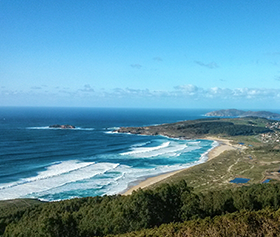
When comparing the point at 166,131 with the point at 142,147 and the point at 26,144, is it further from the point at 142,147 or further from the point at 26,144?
the point at 26,144

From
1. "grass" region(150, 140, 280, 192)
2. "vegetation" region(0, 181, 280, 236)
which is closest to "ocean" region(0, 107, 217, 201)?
"grass" region(150, 140, 280, 192)

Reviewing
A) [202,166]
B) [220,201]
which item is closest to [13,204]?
[220,201]

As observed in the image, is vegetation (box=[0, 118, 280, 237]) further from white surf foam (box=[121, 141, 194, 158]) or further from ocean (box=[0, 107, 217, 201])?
white surf foam (box=[121, 141, 194, 158])

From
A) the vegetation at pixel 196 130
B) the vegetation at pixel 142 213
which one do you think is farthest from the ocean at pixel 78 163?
the vegetation at pixel 196 130

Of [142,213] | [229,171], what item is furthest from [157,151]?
[142,213]

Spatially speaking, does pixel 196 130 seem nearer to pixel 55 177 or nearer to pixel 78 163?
pixel 78 163

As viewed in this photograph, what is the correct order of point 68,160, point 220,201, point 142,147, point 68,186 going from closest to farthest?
point 220,201, point 68,186, point 68,160, point 142,147

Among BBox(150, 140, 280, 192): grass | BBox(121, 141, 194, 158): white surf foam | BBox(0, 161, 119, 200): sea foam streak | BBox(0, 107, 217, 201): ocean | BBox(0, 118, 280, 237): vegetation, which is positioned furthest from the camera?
BBox(121, 141, 194, 158): white surf foam

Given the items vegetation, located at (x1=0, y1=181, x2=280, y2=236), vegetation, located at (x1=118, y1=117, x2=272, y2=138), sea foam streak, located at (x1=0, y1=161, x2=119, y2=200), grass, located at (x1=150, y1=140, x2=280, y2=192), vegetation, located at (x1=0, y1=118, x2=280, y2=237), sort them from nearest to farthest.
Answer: vegetation, located at (x1=0, y1=118, x2=280, y2=237)
vegetation, located at (x1=0, y1=181, x2=280, y2=236)
sea foam streak, located at (x1=0, y1=161, x2=119, y2=200)
grass, located at (x1=150, y1=140, x2=280, y2=192)
vegetation, located at (x1=118, y1=117, x2=272, y2=138)

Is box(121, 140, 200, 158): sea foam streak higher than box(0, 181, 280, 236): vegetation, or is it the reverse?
box(0, 181, 280, 236): vegetation

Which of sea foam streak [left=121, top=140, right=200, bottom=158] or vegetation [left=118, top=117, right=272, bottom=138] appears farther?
vegetation [left=118, top=117, right=272, bottom=138]

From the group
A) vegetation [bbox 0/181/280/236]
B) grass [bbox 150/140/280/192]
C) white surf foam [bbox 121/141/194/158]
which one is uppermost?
vegetation [bbox 0/181/280/236]
